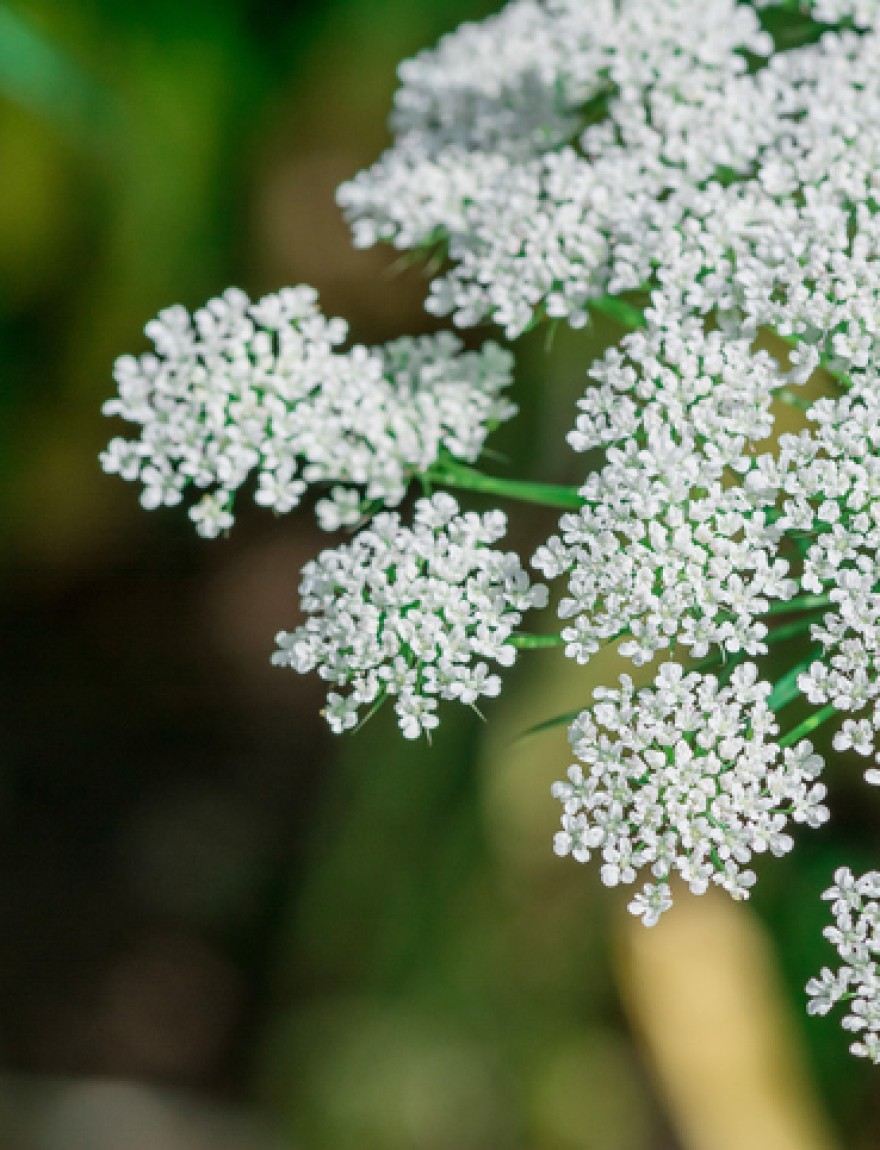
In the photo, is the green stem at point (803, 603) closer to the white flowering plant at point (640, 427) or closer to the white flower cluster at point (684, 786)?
the white flowering plant at point (640, 427)

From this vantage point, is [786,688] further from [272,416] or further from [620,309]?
[272,416]

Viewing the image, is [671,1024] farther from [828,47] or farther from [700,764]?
[828,47]

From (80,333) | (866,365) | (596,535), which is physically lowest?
(596,535)

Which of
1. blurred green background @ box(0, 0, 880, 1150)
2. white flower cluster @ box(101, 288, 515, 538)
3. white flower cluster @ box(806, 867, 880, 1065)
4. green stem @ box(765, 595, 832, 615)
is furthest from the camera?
blurred green background @ box(0, 0, 880, 1150)

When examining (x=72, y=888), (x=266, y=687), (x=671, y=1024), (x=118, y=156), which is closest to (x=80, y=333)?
(x=118, y=156)

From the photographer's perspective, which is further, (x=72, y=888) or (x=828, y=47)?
(x=72, y=888)

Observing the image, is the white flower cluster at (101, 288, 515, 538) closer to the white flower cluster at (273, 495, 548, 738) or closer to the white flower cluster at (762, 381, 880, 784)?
the white flower cluster at (273, 495, 548, 738)

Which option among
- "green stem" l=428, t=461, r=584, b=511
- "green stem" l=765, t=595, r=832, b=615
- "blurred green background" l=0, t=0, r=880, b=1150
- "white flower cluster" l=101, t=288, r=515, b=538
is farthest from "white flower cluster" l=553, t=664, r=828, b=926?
"blurred green background" l=0, t=0, r=880, b=1150
